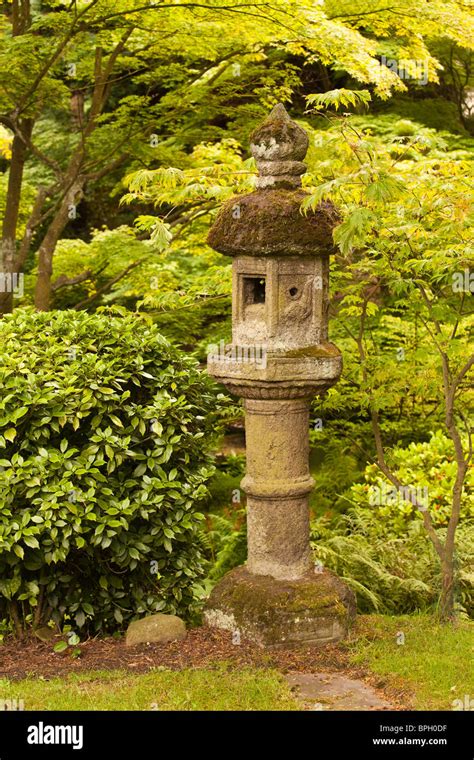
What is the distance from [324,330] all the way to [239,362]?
22.8 inches

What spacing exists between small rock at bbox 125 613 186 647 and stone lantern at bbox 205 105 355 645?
21 centimetres

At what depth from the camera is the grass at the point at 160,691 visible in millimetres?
4816

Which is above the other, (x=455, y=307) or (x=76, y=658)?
(x=455, y=307)

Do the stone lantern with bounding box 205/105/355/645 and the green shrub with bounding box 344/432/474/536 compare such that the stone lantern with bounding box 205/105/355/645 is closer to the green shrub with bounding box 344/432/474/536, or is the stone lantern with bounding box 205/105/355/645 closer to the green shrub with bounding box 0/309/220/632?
the green shrub with bounding box 0/309/220/632

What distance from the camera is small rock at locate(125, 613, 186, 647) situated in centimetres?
586

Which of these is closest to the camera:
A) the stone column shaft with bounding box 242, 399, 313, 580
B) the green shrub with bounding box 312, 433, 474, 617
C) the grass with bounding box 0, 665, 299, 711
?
the grass with bounding box 0, 665, 299, 711

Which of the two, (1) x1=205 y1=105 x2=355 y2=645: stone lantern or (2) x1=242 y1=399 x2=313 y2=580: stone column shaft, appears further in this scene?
(2) x1=242 y1=399 x2=313 y2=580: stone column shaft

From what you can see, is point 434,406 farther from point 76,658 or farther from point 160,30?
point 76,658

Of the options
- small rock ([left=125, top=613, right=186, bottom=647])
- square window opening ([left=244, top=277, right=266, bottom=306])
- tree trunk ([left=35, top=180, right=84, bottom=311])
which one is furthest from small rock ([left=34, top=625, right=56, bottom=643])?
tree trunk ([left=35, top=180, right=84, bottom=311])

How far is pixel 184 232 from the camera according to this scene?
1138 cm

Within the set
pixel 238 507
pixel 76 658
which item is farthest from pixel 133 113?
pixel 76 658

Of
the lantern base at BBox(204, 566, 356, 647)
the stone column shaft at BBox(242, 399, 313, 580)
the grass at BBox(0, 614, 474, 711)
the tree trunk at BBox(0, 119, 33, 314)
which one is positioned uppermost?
the tree trunk at BBox(0, 119, 33, 314)

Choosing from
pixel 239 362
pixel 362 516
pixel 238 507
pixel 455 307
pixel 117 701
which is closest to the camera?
pixel 117 701

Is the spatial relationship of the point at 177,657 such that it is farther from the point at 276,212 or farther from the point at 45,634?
the point at 276,212
